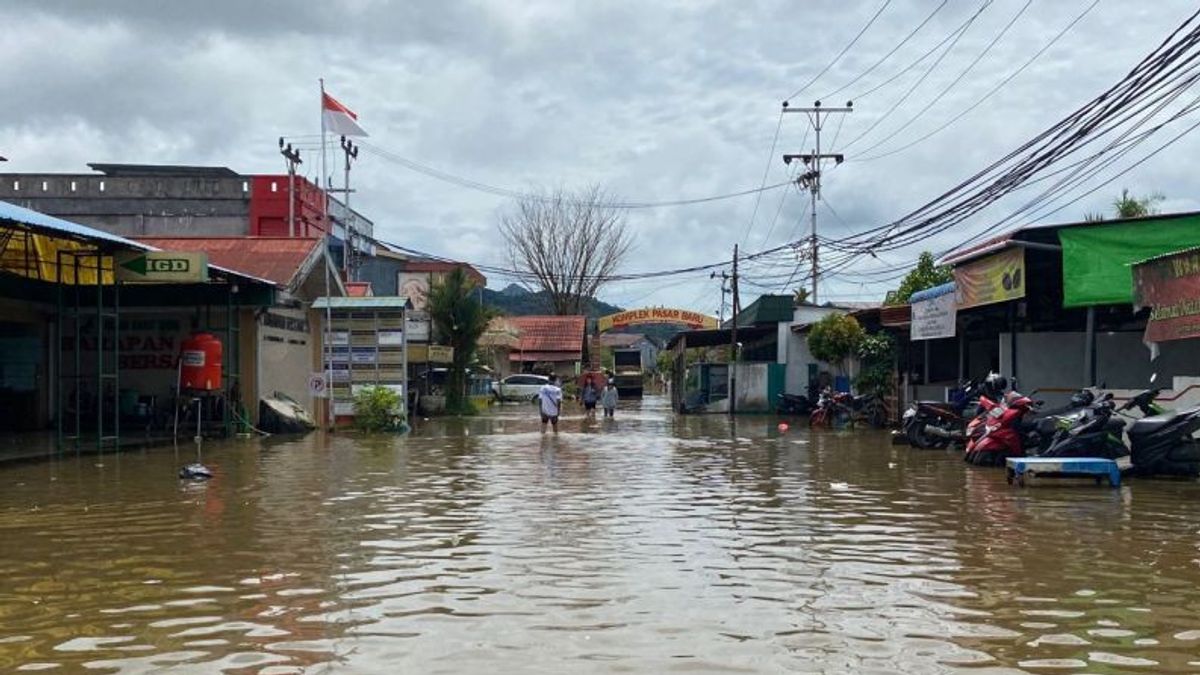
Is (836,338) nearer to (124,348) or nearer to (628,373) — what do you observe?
(124,348)

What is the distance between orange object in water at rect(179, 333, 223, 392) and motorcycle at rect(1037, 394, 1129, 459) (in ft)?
53.3

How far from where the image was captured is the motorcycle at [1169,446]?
1356 cm

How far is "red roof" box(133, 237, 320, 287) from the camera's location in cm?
2652

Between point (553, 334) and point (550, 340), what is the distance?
40 centimetres

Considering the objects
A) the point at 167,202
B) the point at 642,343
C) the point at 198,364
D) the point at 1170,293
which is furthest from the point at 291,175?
the point at 642,343

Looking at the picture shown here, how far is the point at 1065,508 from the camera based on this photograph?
11.1m

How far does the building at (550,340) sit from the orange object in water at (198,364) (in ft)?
121

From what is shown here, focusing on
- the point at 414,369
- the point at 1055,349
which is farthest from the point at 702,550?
the point at 414,369

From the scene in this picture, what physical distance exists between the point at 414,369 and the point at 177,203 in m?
13.1

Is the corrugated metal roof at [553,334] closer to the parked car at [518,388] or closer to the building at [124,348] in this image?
the parked car at [518,388]

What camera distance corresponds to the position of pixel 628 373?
58.9 meters

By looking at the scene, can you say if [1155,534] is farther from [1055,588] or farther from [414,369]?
[414,369]

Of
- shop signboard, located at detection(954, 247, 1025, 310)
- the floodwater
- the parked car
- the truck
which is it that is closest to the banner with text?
the truck

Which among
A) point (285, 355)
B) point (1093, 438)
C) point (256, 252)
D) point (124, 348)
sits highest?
point (256, 252)
